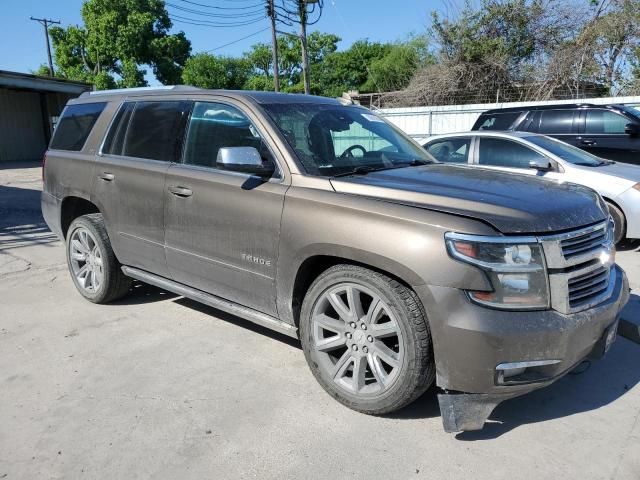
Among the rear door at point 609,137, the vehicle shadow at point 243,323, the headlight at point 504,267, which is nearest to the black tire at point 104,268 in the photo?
the vehicle shadow at point 243,323

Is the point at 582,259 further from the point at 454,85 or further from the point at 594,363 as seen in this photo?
the point at 454,85

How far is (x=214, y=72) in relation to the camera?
57094 mm

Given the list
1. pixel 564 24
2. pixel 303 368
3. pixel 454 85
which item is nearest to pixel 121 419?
pixel 303 368

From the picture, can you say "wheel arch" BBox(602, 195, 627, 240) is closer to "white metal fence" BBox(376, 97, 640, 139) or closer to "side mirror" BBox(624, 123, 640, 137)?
"side mirror" BBox(624, 123, 640, 137)

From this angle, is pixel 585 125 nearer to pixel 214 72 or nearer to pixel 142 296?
pixel 142 296

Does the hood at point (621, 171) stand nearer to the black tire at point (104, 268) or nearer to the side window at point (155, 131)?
the side window at point (155, 131)

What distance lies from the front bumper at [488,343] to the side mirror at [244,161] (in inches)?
52.5

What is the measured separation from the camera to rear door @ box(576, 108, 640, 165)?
902cm

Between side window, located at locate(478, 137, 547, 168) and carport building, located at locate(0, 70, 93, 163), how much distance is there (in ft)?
66.9

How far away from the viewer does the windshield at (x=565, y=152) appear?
720 centimetres

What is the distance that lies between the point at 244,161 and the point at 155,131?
1400 millimetres

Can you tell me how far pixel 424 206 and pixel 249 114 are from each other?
1.50 m

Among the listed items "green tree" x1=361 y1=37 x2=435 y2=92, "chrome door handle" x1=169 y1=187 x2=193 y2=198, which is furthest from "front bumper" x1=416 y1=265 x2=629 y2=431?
"green tree" x1=361 y1=37 x2=435 y2=92

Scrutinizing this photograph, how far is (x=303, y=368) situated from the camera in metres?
3.71
